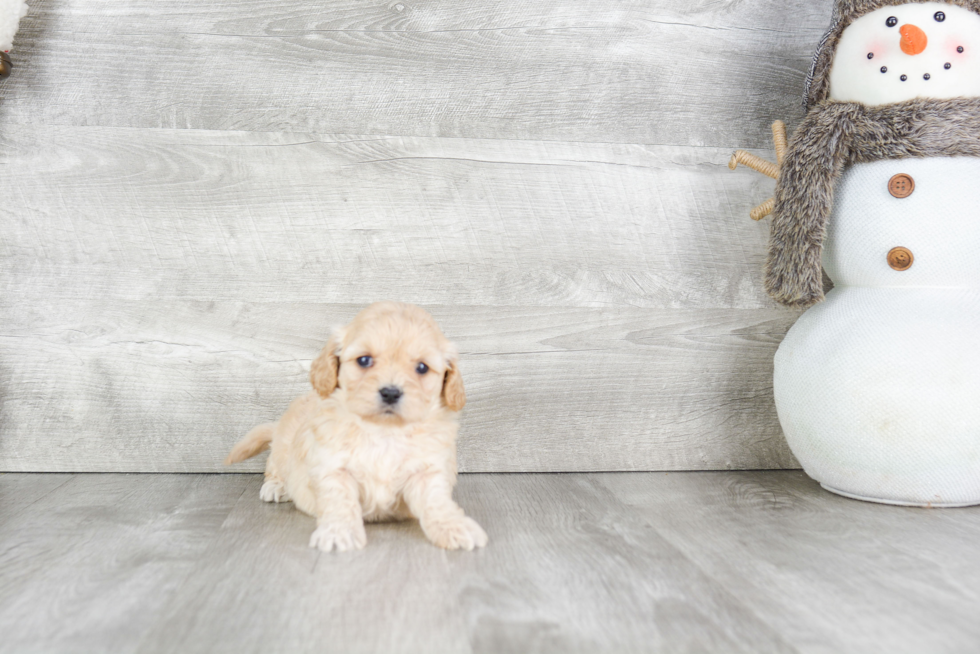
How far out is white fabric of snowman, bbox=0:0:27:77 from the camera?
1.60 meters

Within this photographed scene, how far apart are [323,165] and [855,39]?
Answer: 3.91ft

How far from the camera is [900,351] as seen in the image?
1488 millimetres

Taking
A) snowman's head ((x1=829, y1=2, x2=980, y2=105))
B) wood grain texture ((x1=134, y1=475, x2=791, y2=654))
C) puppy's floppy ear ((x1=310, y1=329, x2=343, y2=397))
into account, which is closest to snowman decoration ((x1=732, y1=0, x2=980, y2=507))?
snowman's head ((x1=829, y1=2, x2=980, y2=105))

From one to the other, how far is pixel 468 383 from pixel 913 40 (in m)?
1.19

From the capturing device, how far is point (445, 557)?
1206 millimetres

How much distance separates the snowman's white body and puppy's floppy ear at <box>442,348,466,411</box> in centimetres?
74

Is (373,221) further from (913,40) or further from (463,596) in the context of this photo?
(913,40)

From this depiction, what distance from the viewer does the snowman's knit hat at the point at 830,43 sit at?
5.24 ft

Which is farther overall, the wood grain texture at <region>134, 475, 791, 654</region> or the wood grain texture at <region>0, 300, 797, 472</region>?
the wood grain texture at <region>0, 300, 797, 472</region>

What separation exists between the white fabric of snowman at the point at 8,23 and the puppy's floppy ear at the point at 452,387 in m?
1.19

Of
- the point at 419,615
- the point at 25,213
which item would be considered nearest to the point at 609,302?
the point at 419,615

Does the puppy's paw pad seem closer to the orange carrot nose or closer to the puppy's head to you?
the puppy's head

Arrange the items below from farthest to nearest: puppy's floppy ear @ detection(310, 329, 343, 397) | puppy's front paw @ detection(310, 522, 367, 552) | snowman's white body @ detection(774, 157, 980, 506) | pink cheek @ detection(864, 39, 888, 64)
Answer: pink cheek @ detection(864, 39, 888, 64) → snowman's white body @ detection(774, 157, 980, 506) → puppy's floppy ear @ detection(310, 329, 343, 397) → puppy's front paw @ detection(310, 522, 367, 552)

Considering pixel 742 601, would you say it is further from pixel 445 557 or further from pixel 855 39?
pixel 855 39
